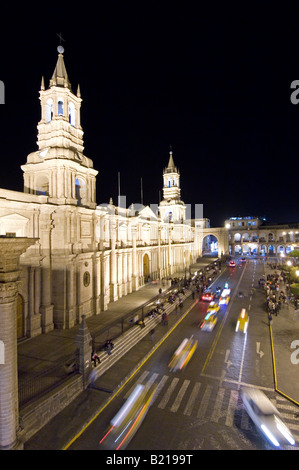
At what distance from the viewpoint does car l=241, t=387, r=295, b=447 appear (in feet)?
32.3

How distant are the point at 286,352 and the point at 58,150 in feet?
79.7

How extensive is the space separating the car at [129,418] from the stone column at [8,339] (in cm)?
361

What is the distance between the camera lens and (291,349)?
59.7 feet

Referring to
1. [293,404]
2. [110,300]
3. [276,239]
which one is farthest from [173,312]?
[276,239]

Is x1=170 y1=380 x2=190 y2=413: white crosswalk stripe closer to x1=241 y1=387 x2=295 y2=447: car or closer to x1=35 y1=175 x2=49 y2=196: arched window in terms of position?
x1=241 y1=387 x2=295 y2=447: car

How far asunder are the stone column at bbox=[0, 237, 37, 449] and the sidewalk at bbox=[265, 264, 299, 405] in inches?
509

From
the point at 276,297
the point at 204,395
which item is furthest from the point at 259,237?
the point at 204,395

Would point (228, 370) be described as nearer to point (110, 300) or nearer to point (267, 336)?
point (267, 336)

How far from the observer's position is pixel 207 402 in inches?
487

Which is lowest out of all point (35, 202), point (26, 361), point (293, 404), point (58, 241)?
point (293, 404)

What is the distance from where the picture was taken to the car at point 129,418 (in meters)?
9.90
